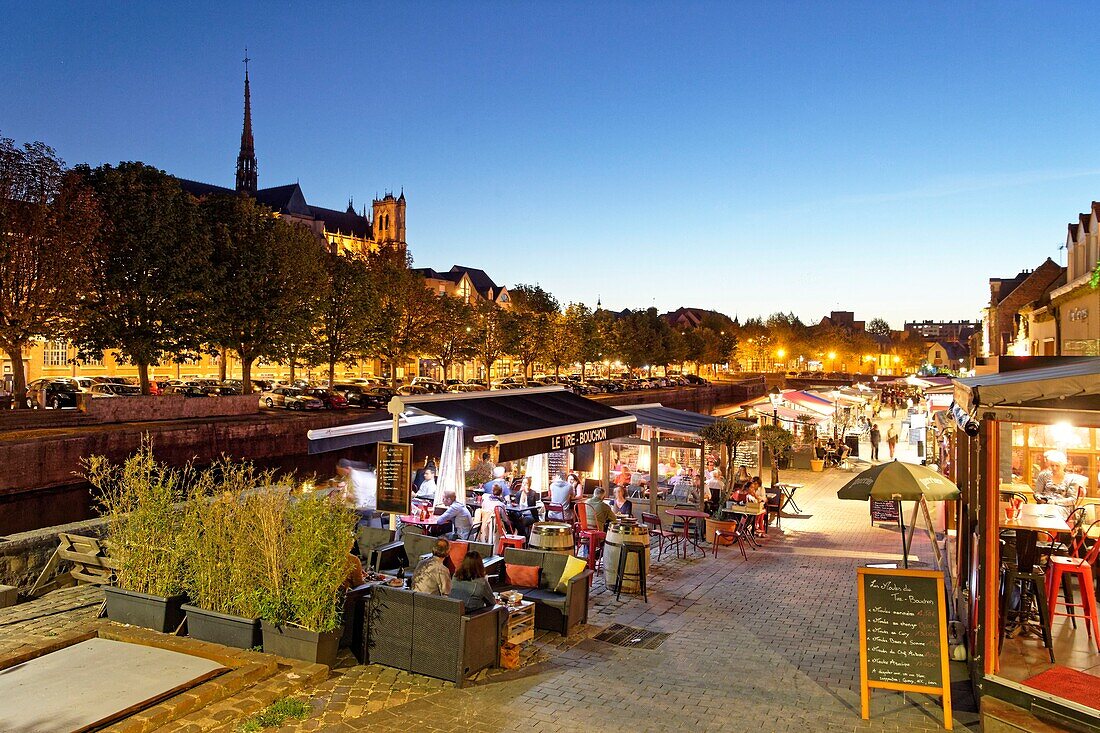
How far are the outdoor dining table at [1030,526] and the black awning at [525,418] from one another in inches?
280

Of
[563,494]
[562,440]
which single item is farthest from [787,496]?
[562,440]

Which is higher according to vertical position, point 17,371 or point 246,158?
point 246,158

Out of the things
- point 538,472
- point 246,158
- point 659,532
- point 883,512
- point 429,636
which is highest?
point 246,158

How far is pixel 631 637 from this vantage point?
29.8 feet

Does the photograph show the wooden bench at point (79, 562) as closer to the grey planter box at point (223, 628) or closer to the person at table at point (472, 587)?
the grey planter box at point (223, 628)

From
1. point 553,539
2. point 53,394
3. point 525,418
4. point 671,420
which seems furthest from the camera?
point 53,394

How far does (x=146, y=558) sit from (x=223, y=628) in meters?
1.34

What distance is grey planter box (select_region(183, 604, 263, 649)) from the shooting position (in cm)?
756

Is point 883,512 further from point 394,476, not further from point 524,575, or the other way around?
point 394,476

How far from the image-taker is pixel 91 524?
11.4 meters

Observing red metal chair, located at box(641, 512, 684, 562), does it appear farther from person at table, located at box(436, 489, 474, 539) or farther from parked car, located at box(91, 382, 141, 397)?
parked car, located at box(91, 382, 141, 397)

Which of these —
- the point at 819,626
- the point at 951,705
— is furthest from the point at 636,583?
the point at 951,705

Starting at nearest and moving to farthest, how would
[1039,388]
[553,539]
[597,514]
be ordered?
[1039,388] < [553,539] < [597,514]

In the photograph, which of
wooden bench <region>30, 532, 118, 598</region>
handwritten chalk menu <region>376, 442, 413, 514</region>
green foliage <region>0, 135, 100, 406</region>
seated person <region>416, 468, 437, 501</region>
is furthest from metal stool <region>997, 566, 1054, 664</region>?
green foliage <region>0, 135, 100, 406</region>
